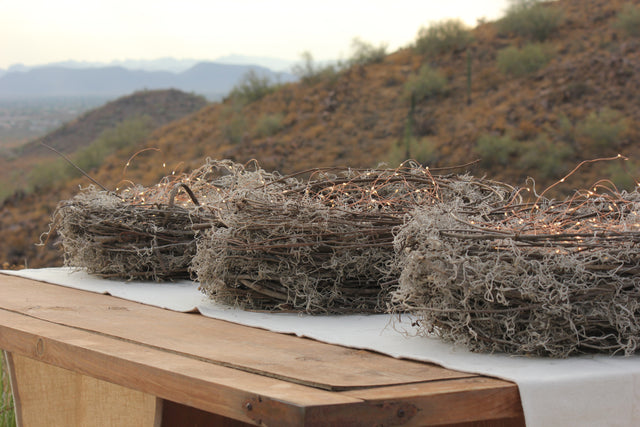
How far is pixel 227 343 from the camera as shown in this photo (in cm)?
175

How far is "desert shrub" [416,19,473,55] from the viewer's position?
870 inches

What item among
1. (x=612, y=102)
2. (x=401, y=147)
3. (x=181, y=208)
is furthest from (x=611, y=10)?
(x=181, y=208)

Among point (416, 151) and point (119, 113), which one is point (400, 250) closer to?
point (416, 151)

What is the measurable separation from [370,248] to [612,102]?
1595 centimetres

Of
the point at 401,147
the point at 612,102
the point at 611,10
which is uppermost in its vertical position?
the point at 611,10

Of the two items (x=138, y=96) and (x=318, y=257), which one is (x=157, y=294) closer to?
(x=318, y=257)

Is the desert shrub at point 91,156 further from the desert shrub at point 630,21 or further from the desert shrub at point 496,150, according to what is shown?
the desert shrub at point 630,21

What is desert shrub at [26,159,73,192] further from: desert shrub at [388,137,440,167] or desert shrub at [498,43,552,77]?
desert shrub at [498,43,552,77]

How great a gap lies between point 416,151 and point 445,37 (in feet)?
20.4

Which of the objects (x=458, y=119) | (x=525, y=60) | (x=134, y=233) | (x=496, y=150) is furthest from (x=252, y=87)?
(x=134, y=233)

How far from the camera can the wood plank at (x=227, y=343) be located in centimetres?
143

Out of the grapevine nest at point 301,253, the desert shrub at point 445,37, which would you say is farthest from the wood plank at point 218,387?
the desert shrub at point 445,37

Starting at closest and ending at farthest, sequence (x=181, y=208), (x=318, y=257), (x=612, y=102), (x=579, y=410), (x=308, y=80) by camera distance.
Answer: (x=579, y=410) < (x=318, y=257) < (x=181, y=208) < (x=612, y=102) < (x=308, y=80)

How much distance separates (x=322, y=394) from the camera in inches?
50.2
